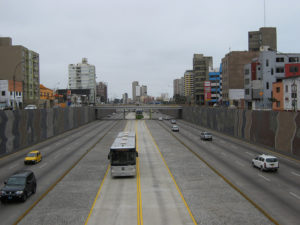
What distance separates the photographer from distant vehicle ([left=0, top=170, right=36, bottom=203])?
2067 centimetres

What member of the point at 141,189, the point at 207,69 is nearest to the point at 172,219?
the point at 141,189

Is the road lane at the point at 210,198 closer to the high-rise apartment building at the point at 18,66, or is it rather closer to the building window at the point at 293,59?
the building window at the point at 293,59

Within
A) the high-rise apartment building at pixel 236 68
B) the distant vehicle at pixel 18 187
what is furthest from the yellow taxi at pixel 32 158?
the high-rise apartment building at pixel 236 68

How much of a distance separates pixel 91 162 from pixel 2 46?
81982 mm

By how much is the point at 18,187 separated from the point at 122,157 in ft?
28.7

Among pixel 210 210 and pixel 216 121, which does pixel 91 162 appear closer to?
pixel 210 210

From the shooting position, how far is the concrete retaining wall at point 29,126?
42656 millimetres

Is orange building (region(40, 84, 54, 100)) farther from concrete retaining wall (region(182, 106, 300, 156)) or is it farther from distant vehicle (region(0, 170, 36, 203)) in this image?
distant vehicle (region(0, 170, 36, 203))

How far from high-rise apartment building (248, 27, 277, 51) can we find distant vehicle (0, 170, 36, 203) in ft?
478

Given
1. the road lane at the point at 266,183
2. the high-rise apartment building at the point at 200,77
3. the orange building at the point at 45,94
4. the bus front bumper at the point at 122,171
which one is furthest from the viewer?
the high-rise apartment building at the point at 200,77

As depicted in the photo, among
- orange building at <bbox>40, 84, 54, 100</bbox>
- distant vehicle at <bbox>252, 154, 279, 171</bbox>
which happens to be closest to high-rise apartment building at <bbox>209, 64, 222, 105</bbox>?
orange building at <bbox>40, 84, 54, 100</bbox>

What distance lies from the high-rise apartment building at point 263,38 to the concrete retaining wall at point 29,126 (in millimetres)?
105290

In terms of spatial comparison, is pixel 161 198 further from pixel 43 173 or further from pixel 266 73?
pixel 266 73

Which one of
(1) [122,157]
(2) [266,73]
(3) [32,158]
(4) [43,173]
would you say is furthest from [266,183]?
(2) [266,73]
